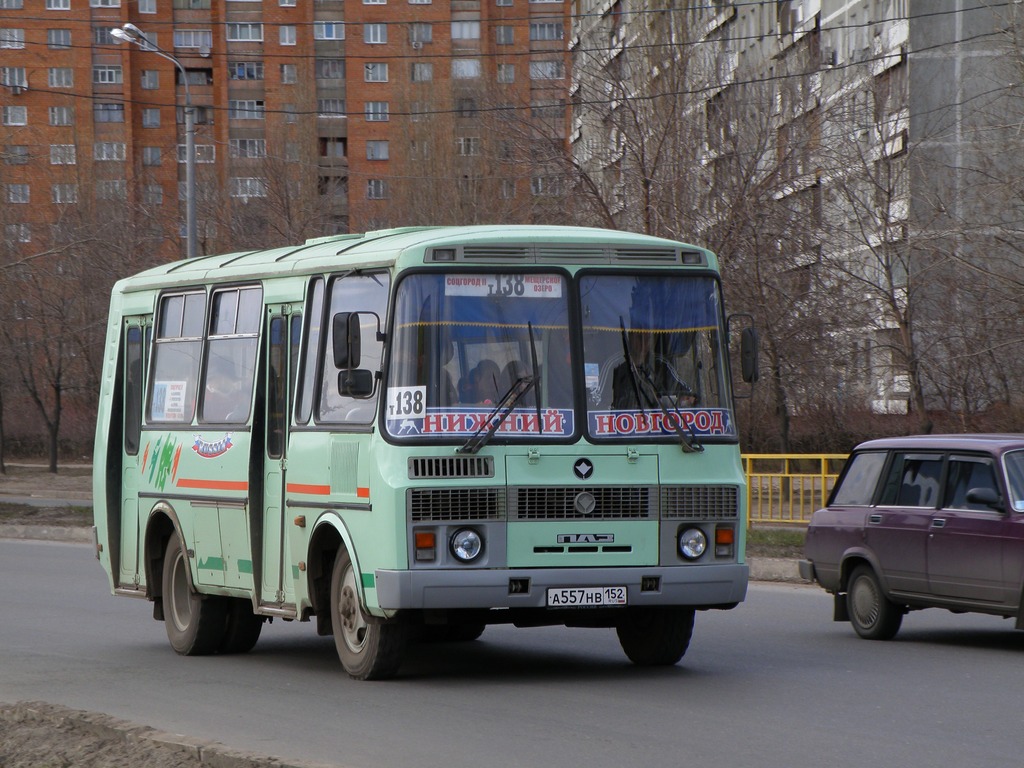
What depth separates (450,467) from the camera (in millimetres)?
9914

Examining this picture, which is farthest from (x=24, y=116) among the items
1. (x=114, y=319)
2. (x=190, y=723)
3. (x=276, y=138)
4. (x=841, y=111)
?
(x=190, y=723)

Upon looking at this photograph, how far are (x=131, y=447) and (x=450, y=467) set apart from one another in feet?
15.7

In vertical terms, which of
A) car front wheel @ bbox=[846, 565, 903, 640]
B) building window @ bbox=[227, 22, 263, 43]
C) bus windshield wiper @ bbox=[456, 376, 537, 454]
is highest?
building window @ bbox=[227, 22, 263, 43]

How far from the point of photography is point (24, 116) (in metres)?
96.8

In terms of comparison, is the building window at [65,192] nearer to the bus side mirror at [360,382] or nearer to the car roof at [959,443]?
the car roof at [959,443]

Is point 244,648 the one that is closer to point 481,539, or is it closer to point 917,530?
point 481,539

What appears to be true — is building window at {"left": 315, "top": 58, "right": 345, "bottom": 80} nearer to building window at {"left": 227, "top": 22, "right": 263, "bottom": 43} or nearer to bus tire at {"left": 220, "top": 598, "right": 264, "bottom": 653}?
building window at {"left": 227, "top": 22, "right": 263, "bottom": 43}

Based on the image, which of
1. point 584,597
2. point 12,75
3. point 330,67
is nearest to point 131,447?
point 584,597

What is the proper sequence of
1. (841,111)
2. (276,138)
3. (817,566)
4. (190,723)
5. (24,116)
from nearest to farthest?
(190,723)
(817,566)
(841,111)
(276,138)
(24,116)

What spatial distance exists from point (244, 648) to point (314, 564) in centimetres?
239

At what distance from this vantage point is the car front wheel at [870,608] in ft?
42.9

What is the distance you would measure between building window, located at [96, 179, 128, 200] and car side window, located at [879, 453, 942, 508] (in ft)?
155

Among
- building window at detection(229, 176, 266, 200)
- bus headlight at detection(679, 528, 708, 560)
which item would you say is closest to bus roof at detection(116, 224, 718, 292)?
bus headlight at detection(679, 528, 708, 560)

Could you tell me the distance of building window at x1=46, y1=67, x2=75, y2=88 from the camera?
97.3 meters
